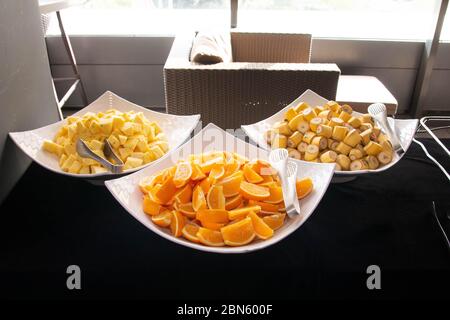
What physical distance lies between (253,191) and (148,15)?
272cm

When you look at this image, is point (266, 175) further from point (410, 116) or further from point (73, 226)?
point (410, 116)

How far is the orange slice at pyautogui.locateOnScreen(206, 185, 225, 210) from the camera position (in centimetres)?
69

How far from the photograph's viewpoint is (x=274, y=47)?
2.49 m

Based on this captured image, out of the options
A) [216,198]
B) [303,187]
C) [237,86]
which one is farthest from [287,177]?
[237,86]

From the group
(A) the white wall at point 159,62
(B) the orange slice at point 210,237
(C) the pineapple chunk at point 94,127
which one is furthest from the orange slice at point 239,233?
(A) the white wall at point 159,62

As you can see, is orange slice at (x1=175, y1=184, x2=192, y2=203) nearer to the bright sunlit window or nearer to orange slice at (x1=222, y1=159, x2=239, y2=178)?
orange slice at (x1=222, y1=159, x2=239, y2=178)

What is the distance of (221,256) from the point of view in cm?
70

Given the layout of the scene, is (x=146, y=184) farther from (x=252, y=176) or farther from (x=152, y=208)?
(x=252, y=176)

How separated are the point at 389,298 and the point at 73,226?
0.56 m

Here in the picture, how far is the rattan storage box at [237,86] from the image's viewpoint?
1.81m

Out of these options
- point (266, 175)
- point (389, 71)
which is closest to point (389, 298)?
point (266, 175)

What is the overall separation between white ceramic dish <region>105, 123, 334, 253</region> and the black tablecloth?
5cm

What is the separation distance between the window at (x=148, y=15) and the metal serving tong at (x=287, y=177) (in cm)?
248

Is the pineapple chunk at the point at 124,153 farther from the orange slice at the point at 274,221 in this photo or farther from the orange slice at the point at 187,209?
the orange slice at the point at 274,221
